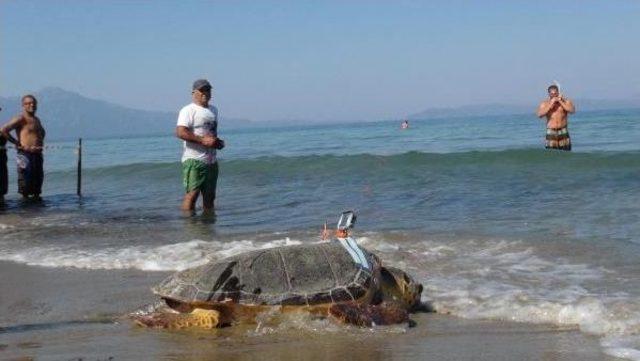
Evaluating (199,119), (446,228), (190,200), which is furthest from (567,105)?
(199,119)

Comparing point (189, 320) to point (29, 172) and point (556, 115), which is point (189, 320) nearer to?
point (29, 172)

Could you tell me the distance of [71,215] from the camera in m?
11.5

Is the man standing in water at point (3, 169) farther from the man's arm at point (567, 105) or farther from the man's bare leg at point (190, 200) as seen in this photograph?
the man's arm at point (567, 105)

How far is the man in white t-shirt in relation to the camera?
9.20 meters

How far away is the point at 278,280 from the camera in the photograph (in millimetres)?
4785

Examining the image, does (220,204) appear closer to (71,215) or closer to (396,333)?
(71,215)

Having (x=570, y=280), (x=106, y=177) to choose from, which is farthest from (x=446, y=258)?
(x=106, y=177)

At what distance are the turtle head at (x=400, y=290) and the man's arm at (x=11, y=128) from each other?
9970mm

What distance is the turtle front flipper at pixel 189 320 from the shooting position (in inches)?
183

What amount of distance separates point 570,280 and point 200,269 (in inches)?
115

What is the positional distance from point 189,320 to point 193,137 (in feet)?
16.1

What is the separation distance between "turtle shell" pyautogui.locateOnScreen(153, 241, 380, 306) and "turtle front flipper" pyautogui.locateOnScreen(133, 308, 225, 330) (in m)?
0.08

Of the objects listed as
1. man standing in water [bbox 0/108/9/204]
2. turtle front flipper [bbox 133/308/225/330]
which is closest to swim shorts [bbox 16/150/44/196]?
man standing in water [bbox 0/108/9/204]

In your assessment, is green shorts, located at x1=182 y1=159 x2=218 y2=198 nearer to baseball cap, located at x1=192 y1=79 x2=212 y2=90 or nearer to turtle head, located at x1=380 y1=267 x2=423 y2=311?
baseball cap, located at x1=192 y1=79 x2=212 y2=90
